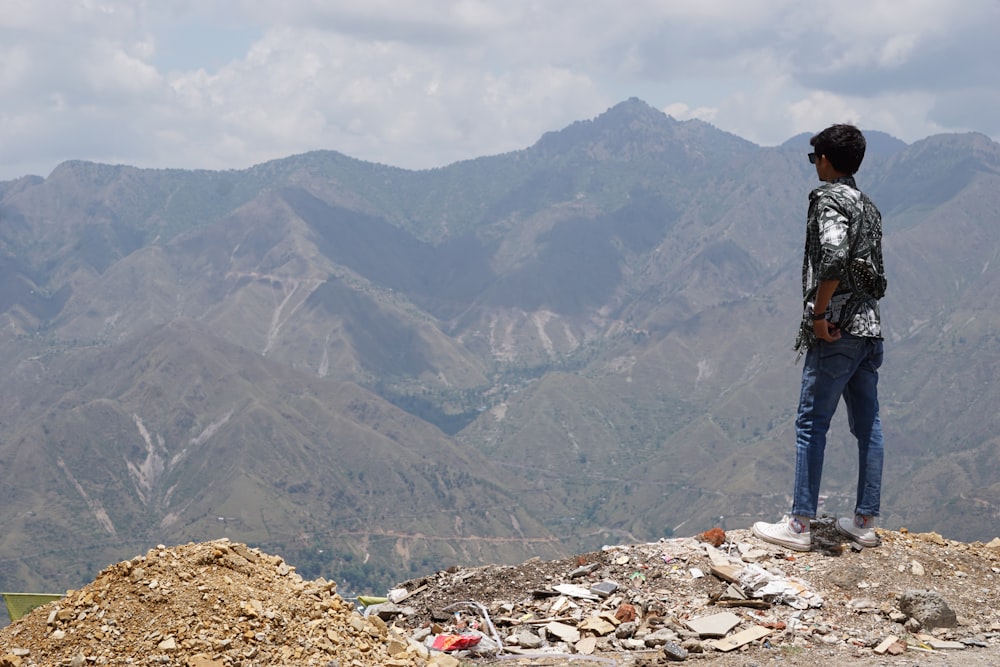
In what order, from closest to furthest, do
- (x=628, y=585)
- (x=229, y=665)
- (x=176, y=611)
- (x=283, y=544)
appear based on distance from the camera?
(x=229, y=665), (x=176, y=611), (x=628, y=585), (x=283, y=544)

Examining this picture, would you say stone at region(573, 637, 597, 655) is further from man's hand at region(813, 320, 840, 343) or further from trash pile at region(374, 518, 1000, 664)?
man's hand at region(813, 320, 840, 343)

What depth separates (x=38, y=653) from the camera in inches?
262

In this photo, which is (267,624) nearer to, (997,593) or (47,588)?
(997,593)

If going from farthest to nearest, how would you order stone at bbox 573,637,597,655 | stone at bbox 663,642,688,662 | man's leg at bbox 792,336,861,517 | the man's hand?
man's leg at bbox 792,336,861,517
the man's hand
stone at bbox 573,637,597,655
stone at bbox 663,642,688,662

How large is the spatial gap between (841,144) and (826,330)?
164 centimetres

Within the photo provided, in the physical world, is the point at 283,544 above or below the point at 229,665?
below

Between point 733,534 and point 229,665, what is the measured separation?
5442 mm

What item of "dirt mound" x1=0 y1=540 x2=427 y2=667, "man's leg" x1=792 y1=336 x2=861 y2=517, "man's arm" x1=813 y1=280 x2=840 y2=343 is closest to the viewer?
"dirt mound" x1=0 y1=540 x2=427 y2=667

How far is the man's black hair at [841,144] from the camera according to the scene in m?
8.91

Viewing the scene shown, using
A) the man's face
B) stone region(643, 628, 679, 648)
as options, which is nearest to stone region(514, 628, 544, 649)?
stone region(643, 628, 679, 648)

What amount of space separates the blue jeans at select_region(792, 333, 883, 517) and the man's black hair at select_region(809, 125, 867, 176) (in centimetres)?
155

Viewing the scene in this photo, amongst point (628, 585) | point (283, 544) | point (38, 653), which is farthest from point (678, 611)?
point (283, 544)

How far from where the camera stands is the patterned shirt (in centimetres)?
859

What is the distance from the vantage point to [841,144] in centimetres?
891
